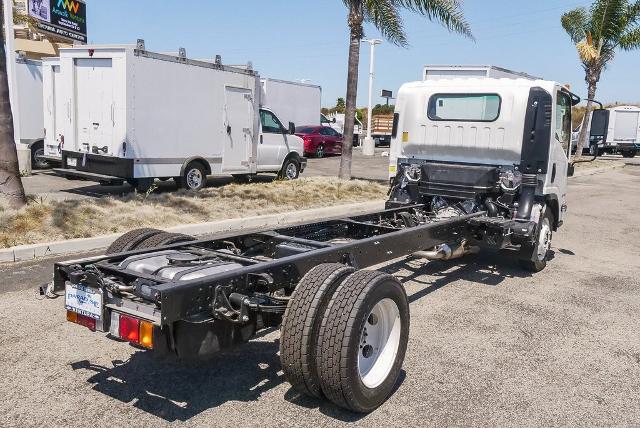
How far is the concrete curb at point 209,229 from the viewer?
23.3ft

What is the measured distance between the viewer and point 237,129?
1396 cm

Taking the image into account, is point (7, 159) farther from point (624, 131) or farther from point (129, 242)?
point (624, 131)

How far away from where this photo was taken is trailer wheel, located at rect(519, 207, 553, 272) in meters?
7.21

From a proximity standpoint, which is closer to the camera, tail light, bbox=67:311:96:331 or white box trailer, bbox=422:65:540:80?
tail light, bbox=67:311:96:331

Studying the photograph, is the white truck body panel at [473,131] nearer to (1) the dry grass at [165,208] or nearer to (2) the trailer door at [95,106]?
(1) the dry grass at [165,208]

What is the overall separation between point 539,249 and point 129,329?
18.4ft

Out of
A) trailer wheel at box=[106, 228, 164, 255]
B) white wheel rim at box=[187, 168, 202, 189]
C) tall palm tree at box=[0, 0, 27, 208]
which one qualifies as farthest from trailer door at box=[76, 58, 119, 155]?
trailer wheel at box=[106, 228, 164, 255]

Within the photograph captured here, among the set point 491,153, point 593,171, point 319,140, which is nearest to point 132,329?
point 491,153

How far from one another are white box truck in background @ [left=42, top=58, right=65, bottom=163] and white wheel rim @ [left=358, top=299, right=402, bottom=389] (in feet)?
34.7

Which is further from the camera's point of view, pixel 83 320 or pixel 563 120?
pixel 563 120

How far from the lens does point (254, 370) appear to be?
14.2ft

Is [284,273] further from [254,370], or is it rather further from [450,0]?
[450,0]

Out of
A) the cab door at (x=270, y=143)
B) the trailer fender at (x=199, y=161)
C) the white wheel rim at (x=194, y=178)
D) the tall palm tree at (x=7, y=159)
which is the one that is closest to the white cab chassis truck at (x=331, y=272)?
the tall palm tree at (x=7, y=159)

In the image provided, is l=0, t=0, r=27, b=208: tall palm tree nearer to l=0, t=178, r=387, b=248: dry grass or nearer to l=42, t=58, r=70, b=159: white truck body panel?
l=0, t=178, r=387, b=248: dry grass
